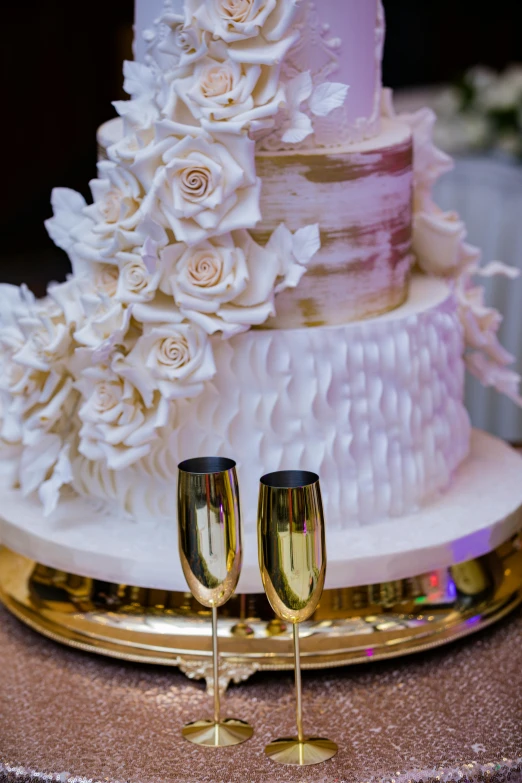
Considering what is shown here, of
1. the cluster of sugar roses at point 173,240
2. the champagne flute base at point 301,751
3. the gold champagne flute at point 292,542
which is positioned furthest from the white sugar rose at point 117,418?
the champagne flute base at point 301,751

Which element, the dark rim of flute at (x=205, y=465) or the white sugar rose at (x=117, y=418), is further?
the white sugar rose at (x=117, y=418)

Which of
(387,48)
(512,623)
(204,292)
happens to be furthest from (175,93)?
(387,48)

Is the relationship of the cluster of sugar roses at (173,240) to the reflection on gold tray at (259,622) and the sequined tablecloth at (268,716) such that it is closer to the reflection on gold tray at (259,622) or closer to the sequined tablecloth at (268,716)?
the reflection on gold tray at (259,622)

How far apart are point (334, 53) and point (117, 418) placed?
0.63 m

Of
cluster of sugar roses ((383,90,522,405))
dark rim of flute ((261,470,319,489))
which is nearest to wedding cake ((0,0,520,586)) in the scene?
cluster of sugar roses ((383,90,522,405))

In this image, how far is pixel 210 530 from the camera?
1.34m

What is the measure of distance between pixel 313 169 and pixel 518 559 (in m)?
0.74

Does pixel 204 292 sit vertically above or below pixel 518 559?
above

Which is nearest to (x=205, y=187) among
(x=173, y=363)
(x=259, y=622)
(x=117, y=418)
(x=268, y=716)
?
(x=173, y=363)

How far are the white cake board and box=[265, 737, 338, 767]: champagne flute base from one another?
0.25 meters

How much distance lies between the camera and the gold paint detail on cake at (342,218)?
64.2 inches

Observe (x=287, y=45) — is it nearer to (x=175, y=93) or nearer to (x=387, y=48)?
(x=175, y=93)

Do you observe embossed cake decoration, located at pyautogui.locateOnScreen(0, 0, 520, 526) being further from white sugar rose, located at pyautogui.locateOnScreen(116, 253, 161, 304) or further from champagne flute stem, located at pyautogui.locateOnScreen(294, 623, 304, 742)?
champagne flute stem, located at pyautogui.locateOnScreen(294, 623, 304, 742)

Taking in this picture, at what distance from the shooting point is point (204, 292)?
60.6 inches
